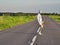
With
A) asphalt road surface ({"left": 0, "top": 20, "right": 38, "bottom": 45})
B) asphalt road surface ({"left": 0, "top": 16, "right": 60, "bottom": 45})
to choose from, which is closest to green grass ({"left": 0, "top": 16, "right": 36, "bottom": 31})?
asphalt road surface ({"left": 0, "top": 20, "right": 38, "bottom": 45})

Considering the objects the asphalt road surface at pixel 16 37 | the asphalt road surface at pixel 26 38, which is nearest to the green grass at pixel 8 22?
the asphalt road surface at pixel 16 37

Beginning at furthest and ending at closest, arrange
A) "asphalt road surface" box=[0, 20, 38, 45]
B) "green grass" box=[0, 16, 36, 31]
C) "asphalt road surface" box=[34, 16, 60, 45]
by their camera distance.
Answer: "green grass" box=[0, 16, 36, 31] < "asphalt road surface" box=[34, 16, 60, 45] < "asphalt road surface" box=[0, 20, 38, 45]

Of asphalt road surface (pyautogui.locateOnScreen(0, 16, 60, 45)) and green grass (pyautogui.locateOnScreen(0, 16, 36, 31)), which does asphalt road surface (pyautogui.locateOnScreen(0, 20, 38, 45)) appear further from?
green grass (pyautogui.locateOnScreen(0, 16, 36, 31))

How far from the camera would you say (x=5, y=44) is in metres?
13.2

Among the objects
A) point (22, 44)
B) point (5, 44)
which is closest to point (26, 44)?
point (22, 44)

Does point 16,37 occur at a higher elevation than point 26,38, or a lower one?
lower

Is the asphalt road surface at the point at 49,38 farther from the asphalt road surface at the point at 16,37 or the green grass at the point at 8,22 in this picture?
the green grass at the point at 8,22

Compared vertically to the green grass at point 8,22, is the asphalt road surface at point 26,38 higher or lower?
higher

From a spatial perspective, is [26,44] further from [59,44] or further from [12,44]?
[59,44]

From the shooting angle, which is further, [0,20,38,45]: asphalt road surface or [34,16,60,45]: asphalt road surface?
[34,16,60,45]: asphalt road surface

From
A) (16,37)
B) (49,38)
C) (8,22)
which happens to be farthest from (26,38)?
(8,22)

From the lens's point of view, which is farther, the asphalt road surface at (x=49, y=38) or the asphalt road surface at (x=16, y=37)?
the asphalt road surface at (x=49, y=38)

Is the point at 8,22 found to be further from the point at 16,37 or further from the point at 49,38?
the point at 49,38

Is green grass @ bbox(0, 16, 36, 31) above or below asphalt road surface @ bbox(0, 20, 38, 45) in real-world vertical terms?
below
